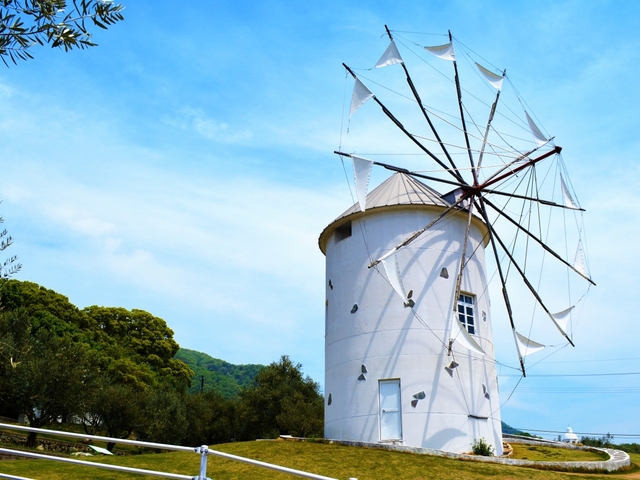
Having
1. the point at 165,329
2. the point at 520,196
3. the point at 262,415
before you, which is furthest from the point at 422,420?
the point at 165,329

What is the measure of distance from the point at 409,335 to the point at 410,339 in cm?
12

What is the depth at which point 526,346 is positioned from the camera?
19.9 metres

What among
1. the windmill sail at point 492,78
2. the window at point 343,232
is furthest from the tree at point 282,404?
the windmill sail at point 492,78

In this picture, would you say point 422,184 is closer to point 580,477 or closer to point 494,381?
point 494,381

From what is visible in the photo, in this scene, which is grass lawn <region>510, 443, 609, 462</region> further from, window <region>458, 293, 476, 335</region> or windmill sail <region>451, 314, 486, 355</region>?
window <region>458, 293, 476, 335</region>

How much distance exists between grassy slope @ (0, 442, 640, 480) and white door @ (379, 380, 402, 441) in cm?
162

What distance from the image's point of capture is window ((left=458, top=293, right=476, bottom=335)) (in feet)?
65.9

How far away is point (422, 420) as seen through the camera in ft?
59.5

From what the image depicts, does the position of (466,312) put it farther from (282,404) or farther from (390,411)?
(282,404)

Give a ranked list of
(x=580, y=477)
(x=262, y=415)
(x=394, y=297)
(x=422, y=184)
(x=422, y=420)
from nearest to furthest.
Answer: (x=580, y=477) → (x=422, y=420) → (x=394, y=297) → (x=422, y=184) → (x=262, y=415)

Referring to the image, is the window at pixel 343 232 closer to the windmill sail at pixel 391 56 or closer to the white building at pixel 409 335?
the white building at pixel 409 335

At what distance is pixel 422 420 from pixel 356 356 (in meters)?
2.84

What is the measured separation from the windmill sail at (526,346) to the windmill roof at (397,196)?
5.00m

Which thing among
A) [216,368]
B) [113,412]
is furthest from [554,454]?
[216,368]
